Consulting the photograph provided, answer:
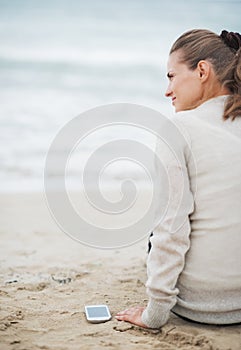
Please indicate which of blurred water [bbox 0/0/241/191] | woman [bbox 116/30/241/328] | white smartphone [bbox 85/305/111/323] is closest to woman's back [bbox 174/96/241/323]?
woman [bbox 116/30/241/328]

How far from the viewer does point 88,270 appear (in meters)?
2.56

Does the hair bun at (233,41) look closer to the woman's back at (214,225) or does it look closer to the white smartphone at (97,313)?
the woman's back at (214,225)

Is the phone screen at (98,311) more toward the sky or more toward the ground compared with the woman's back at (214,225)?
more toward the ground

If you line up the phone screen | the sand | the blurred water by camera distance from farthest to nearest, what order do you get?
Result: the blurred water, the phone screen, the sand

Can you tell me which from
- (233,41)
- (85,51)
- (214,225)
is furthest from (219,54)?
(85,51)

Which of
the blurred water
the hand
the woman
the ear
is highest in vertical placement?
the ear

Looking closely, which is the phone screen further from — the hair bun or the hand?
the hair bun

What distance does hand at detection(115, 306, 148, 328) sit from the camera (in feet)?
5.81

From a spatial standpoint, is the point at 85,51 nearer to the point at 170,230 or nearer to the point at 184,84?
the point at 184,84

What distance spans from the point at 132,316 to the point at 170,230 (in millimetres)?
365

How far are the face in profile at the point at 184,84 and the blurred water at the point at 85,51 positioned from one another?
5.56 metres

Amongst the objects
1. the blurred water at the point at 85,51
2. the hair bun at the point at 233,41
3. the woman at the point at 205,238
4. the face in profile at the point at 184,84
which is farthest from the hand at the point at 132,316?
the blurred water at the point at 85,51

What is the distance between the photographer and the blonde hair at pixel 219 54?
181cm

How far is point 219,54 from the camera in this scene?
1837 millimetres
